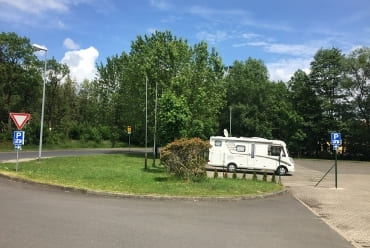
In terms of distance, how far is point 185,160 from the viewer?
731 inches

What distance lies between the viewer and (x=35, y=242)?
7.28 metres

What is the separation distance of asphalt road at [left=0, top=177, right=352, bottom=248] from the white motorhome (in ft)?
61.7

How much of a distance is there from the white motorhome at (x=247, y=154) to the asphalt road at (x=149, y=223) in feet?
61.7

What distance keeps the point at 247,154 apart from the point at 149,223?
24.4 meters

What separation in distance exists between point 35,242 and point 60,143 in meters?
56.8

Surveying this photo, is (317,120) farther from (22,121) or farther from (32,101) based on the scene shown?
(22,121)

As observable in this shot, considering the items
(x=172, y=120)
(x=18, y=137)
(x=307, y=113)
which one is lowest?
(x=18, y=137)

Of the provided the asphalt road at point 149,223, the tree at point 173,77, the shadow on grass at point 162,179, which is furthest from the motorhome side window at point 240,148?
the asphalt road at point 149,223

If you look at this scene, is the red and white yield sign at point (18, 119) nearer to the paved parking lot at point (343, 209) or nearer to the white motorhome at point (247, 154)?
the paved parking lot at point (343, 209)

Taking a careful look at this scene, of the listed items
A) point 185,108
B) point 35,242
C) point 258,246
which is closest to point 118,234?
point 35,242

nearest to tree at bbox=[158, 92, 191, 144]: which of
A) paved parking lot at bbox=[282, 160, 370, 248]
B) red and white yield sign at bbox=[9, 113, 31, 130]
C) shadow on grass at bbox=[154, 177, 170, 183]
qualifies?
shadow on grass at bbox=[154, 177, 170, 183]

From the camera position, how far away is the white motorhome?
3347 cm

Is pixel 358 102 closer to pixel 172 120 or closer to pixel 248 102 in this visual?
pixel 248 102

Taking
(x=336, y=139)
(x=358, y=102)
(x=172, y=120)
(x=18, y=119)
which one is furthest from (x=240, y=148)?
(x=358, y=102)
